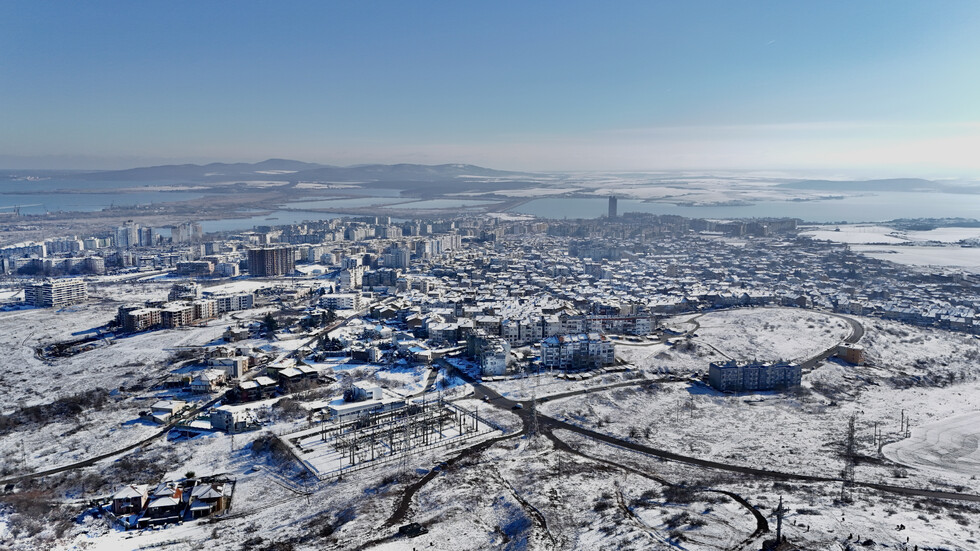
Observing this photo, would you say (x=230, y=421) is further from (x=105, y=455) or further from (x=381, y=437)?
(x=381, y=437)

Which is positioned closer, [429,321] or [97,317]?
[429,321]

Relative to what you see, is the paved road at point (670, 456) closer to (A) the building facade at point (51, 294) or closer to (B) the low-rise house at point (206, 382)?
(B) the low-rise house at point (206, 382)

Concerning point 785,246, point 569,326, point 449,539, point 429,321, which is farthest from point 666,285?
point 449,539

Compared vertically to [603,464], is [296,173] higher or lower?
higher

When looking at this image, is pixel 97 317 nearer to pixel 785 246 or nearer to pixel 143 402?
pixel 143 402

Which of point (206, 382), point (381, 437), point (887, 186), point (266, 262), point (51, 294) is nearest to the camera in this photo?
point (381, 437)

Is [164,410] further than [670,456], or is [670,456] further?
[164,410]

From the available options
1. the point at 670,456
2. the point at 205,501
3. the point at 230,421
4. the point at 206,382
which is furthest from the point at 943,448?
the point at 206,382
